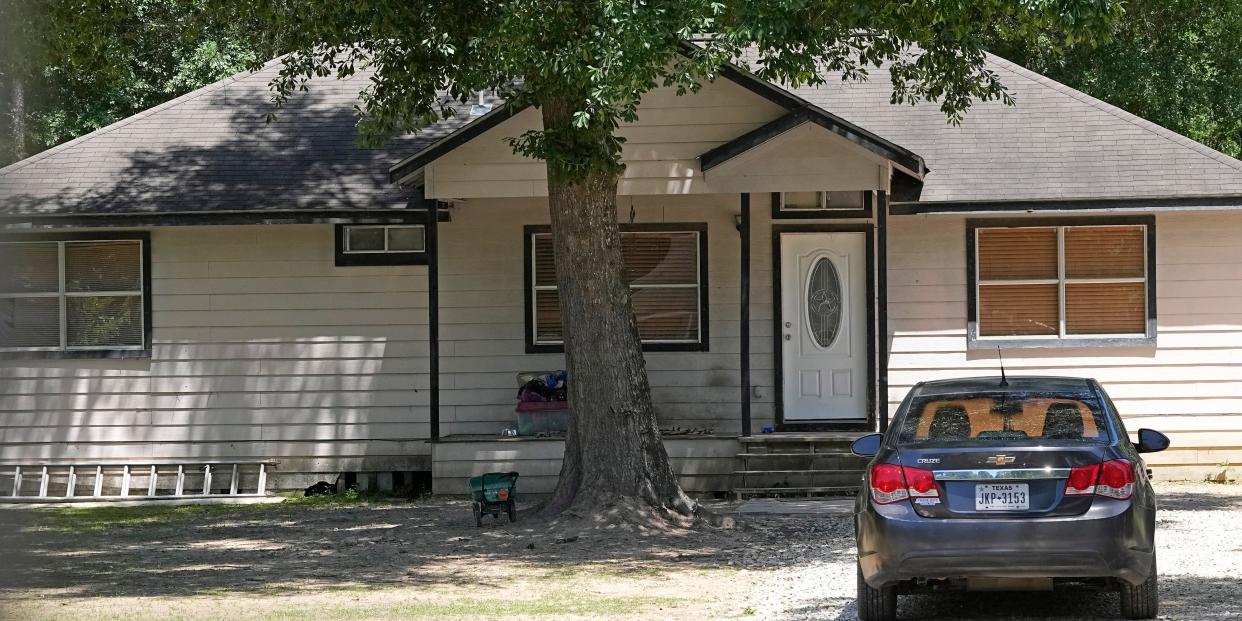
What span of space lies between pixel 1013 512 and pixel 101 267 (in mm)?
12257

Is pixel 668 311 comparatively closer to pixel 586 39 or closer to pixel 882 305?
pixel 882 305

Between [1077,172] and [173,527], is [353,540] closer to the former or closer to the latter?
[173,527]

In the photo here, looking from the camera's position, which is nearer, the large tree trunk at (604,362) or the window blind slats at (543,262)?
the large tree trunk at (604,362)

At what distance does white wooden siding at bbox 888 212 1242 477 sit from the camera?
49.8ft

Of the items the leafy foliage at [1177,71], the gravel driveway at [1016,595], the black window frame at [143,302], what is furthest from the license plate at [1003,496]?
the leafy foliage at [1177,71]

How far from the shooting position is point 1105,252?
15.4 metres

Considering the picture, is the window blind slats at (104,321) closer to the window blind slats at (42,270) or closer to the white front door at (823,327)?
the window blind slats at (42,270)

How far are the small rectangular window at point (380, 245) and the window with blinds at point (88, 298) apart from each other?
2.42m

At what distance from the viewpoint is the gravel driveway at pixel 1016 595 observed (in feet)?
26.2

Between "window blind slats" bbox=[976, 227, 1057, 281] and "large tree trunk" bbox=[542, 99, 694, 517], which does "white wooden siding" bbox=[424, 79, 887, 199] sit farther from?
"window blind slats" bbox=[976, 227, 1057, 281]

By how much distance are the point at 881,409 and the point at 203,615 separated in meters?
8.22

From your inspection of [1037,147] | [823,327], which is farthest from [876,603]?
[1037,147]

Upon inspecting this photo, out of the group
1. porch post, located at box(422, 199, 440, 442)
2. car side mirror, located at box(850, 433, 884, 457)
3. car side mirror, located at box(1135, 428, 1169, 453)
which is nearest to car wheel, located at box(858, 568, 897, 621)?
car side mirror, located at box(850, 433, 884, 457)

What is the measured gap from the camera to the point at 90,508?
15273 millimetres
